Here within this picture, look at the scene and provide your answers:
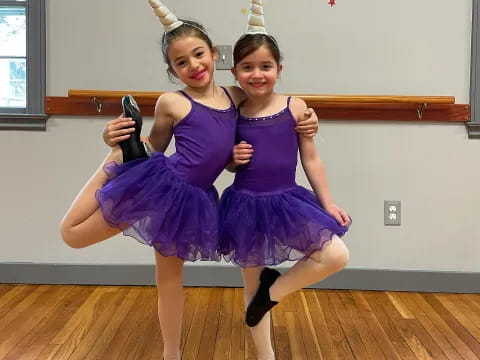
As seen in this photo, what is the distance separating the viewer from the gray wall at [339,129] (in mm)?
2504

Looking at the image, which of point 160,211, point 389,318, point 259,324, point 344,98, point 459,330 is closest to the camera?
point 160,211

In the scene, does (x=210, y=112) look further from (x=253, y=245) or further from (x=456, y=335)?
(x=456, y=335)

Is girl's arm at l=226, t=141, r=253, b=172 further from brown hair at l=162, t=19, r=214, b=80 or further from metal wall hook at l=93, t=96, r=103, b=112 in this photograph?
metal wall hook at l=93, t=96, r=103, b=112

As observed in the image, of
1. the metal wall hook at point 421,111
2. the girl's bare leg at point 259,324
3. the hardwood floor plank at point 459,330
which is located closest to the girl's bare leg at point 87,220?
the girl's bare leg at point 259,324

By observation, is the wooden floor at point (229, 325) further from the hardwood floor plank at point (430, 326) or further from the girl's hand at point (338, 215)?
the girl's hand at point (338, 215)

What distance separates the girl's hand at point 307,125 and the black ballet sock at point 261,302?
457 millimetres

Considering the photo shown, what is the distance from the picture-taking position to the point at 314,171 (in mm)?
1616

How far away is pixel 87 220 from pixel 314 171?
2.30 feet

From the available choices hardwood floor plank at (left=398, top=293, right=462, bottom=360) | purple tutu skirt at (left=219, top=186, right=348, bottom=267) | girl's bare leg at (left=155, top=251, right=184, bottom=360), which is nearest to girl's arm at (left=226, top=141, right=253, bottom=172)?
purple tutu skirt at (left=219, top=186, right=348, bottom=267)

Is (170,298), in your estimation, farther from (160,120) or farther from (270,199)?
(160,120)

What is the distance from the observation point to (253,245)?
1.50 meters

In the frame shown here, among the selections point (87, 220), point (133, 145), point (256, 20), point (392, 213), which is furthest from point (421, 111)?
point (87, 220)

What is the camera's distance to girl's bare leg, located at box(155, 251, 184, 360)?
5.35 ft

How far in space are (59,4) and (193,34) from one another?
1337 mm
